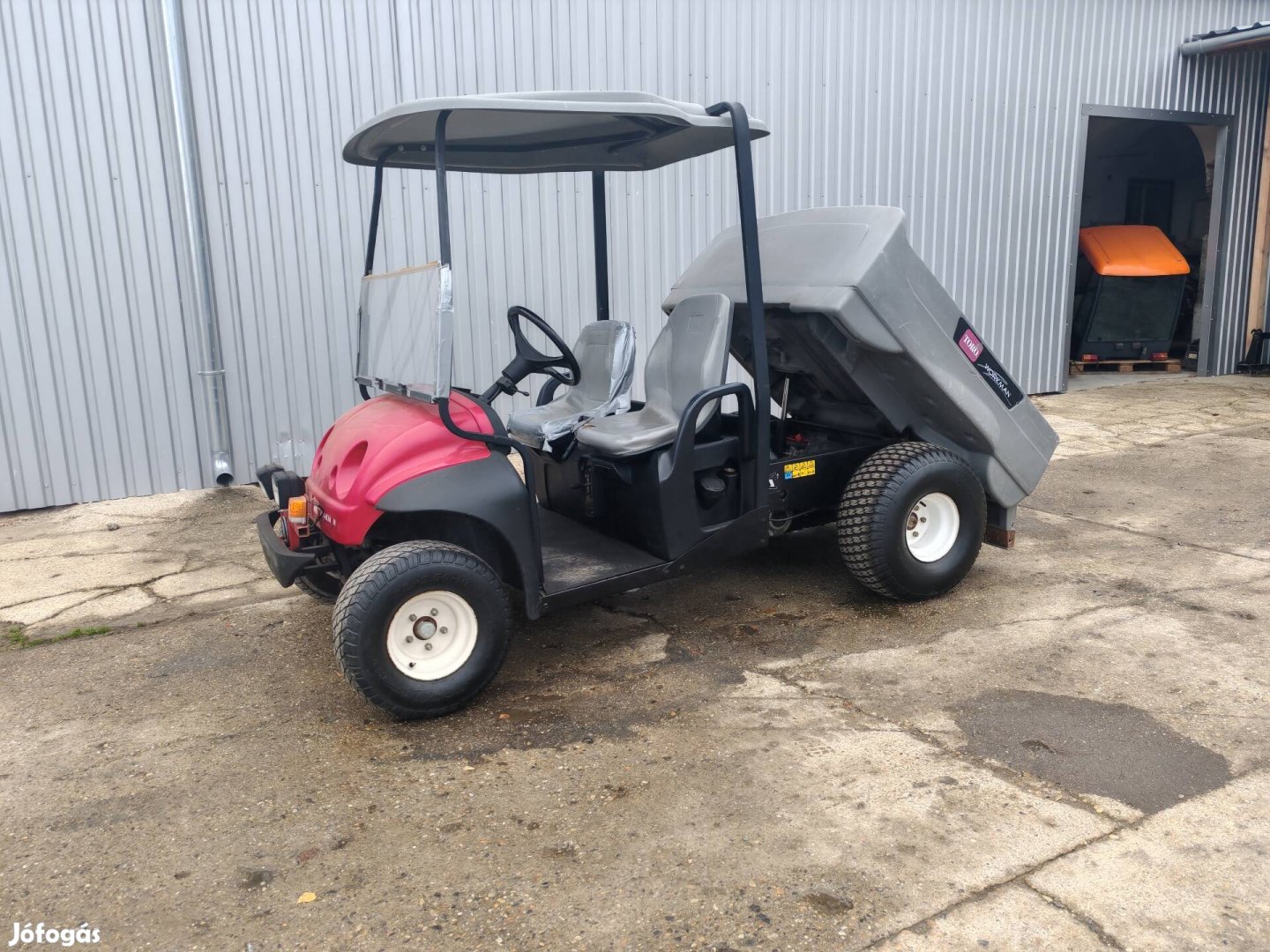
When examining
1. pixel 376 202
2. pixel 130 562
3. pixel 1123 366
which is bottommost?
pixel 1123 366

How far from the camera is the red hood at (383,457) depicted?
3.25m

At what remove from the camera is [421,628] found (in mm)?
3164

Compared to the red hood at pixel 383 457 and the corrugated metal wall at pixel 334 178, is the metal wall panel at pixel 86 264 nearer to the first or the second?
the corrugated metal wall at pixel 334 178

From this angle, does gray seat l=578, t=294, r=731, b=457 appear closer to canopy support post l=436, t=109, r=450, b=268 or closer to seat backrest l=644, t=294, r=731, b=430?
seat backrest l=644, t=294, r=731, b=430

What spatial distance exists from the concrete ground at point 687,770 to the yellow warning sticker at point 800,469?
23.4 inches

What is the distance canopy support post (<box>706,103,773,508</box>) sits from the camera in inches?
142

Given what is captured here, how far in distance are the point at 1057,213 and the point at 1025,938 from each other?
9.05m

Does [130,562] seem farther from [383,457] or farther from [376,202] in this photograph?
[383,457]

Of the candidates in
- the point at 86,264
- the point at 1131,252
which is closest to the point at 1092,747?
the point at 86,264

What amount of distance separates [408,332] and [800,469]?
1695 mm

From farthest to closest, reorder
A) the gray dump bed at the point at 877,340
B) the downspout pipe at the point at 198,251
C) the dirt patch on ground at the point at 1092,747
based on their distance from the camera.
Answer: the downspout pipe at the point at 198,251 → the gray dump bed at the point at 877,340 → the dirt patch on ground at the point at 1092,747

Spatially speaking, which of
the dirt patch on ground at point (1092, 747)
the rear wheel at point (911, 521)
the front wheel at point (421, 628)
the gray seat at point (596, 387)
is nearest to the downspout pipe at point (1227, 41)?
the rear wheel at point (911, 521)

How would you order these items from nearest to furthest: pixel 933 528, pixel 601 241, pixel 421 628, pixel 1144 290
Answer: pixel 421 628
pixel 933 528
pixel 601 241
pixel 1144 290

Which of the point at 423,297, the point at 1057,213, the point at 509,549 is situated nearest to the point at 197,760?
the point at 509,549
